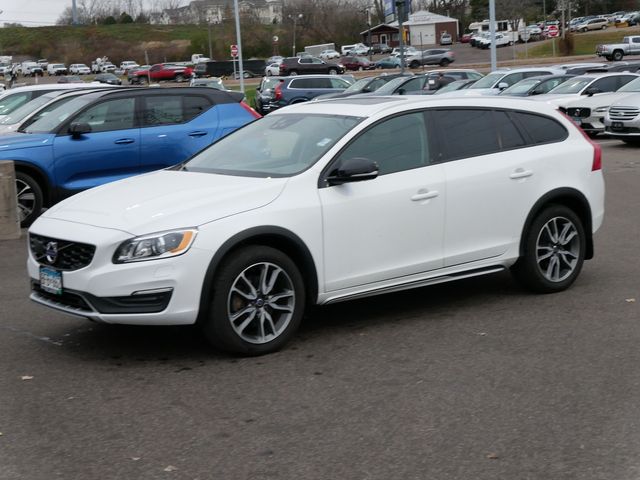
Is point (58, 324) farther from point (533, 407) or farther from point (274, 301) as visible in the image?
point (533, 407)

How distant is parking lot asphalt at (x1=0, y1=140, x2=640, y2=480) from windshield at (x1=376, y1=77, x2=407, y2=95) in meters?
24.1

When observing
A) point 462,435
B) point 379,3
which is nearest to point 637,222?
point 462,435

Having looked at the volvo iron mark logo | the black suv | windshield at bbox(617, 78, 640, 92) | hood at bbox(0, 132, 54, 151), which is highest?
hood at bbox(0, 132, 54, 151)

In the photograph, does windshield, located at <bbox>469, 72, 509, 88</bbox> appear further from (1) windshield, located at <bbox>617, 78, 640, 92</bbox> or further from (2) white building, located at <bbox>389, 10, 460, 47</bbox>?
(2) white building, located at <bbox>389, 10, 460, 47</bbox>

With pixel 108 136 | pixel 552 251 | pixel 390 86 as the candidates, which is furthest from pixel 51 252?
pixel 390 86

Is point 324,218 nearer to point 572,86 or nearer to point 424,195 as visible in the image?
point 424,195

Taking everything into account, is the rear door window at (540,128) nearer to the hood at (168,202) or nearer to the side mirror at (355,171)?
the side mirror at (355,171)

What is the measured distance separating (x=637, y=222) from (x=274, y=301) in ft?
22.1

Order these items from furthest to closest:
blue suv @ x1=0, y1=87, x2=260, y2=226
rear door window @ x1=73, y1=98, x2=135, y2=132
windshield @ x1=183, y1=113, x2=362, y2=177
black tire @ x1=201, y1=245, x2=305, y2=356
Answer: rear door window @ x1=73, y1=98, x2=135, y2=132, blue suv @ x1=0, y1=87, x2=260, y2=226, windshield @ x1=183, y1=113, x2=362, y2=177, black tire @ x1=201, y1=245, x2=305, y2=356

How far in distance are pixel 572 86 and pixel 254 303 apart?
20636 millimetres

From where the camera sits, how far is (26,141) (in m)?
12.2

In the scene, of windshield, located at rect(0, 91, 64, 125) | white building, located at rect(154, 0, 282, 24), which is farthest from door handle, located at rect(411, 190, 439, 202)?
white building, located at rect(154, 0, 282, 24)

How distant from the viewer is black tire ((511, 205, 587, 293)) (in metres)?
7.59

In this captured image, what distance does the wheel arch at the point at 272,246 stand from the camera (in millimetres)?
5871
